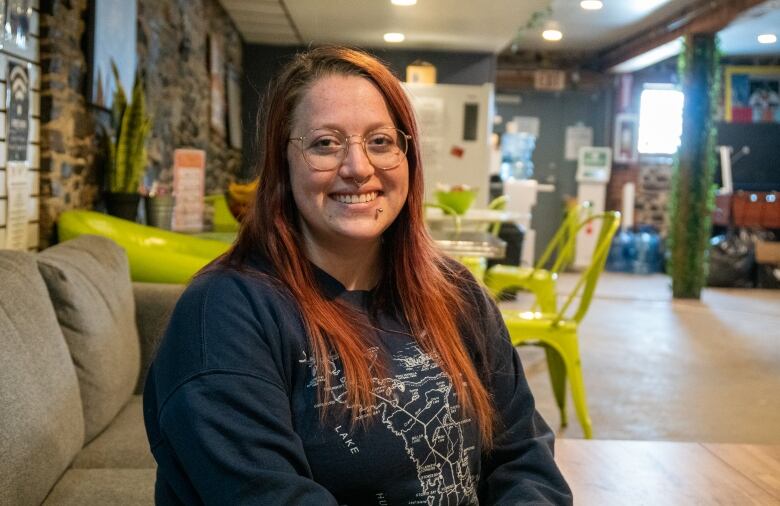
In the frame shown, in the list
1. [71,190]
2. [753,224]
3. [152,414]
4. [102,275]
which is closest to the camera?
[152,414]

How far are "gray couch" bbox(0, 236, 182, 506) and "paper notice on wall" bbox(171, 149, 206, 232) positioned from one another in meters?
1.23

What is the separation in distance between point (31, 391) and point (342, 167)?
2.61 feet

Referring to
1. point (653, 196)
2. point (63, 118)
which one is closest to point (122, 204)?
point (63, 118)

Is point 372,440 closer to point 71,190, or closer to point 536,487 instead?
point 536,487

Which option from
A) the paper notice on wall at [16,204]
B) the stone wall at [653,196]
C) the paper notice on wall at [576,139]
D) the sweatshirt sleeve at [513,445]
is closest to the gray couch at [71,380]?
the paper notice on wall at [16,204]

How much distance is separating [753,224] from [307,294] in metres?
9.95

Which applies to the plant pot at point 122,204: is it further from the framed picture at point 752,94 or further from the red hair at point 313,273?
the framed picture at point 752,94

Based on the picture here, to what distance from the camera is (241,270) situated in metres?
1.16

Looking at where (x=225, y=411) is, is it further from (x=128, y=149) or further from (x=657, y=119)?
(x=657, y=119)

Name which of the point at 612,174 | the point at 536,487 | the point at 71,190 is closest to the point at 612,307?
the point at 612,174

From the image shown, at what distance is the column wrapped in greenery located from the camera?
8148 mm

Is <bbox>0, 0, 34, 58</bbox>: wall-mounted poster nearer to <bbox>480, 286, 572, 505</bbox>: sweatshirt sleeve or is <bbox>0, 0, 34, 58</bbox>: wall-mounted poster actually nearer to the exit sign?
<bbox>480, 286, 572, 505</bbox>: sweatshirt sleeve

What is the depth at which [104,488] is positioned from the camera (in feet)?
5.82

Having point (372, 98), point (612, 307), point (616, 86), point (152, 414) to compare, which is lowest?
point (612, 307)
